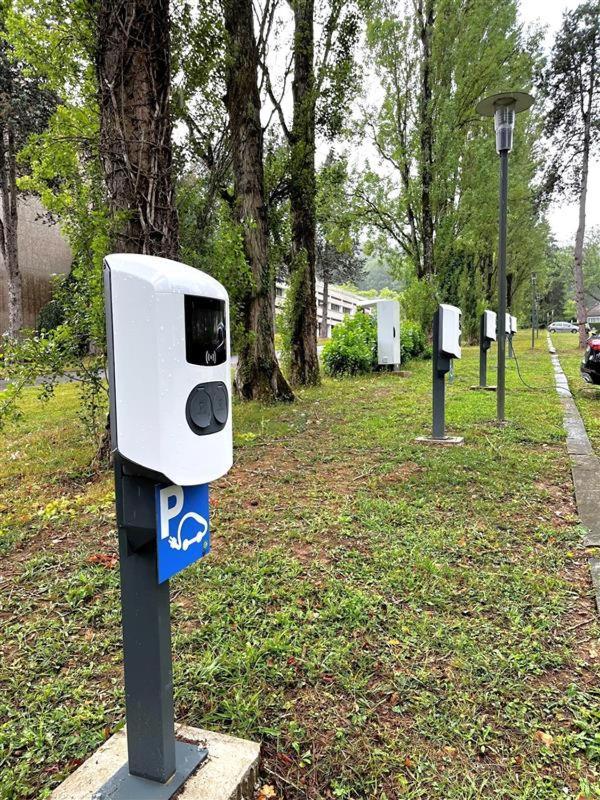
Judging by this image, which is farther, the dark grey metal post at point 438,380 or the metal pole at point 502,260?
the metal pole at point 502,260

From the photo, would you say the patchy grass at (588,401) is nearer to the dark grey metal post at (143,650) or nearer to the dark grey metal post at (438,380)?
the dark grey metal post at (438,380)

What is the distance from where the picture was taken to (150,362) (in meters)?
1.05

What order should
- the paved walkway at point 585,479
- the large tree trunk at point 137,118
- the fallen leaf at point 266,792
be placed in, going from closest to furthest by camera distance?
the fallen leaf at point 266,792 < the paved walkway at point 585,479 < the large tree trunk at point 137,118

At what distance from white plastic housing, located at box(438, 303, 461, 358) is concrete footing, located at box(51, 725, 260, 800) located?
148 inches

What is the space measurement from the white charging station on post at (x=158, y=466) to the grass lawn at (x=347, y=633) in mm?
273

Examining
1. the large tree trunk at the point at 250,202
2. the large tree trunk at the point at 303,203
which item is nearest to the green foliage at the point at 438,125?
the large tree trunk at the point at 303,203

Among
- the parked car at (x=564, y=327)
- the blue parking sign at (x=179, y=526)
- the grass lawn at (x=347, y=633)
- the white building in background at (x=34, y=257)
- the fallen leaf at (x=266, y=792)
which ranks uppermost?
the white building in background at (x=34, y=257)

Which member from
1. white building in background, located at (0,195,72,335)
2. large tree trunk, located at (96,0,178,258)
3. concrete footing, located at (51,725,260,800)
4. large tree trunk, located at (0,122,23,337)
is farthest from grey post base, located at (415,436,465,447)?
white building in background, located at (0,195,72,335)

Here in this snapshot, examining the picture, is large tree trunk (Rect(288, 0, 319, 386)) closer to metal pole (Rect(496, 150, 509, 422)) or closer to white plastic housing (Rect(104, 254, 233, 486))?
metal pole (Rect(496, 150, 509, 422))

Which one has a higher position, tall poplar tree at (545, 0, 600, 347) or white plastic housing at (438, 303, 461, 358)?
tall poplar tree at (545, 0, 600, 347)

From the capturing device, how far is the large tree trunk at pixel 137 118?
3367 millimetres

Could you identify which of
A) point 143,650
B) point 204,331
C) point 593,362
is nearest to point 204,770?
point 143,650

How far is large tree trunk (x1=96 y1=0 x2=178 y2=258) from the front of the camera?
11.0 feet

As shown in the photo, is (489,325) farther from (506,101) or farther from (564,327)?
(564,327)
